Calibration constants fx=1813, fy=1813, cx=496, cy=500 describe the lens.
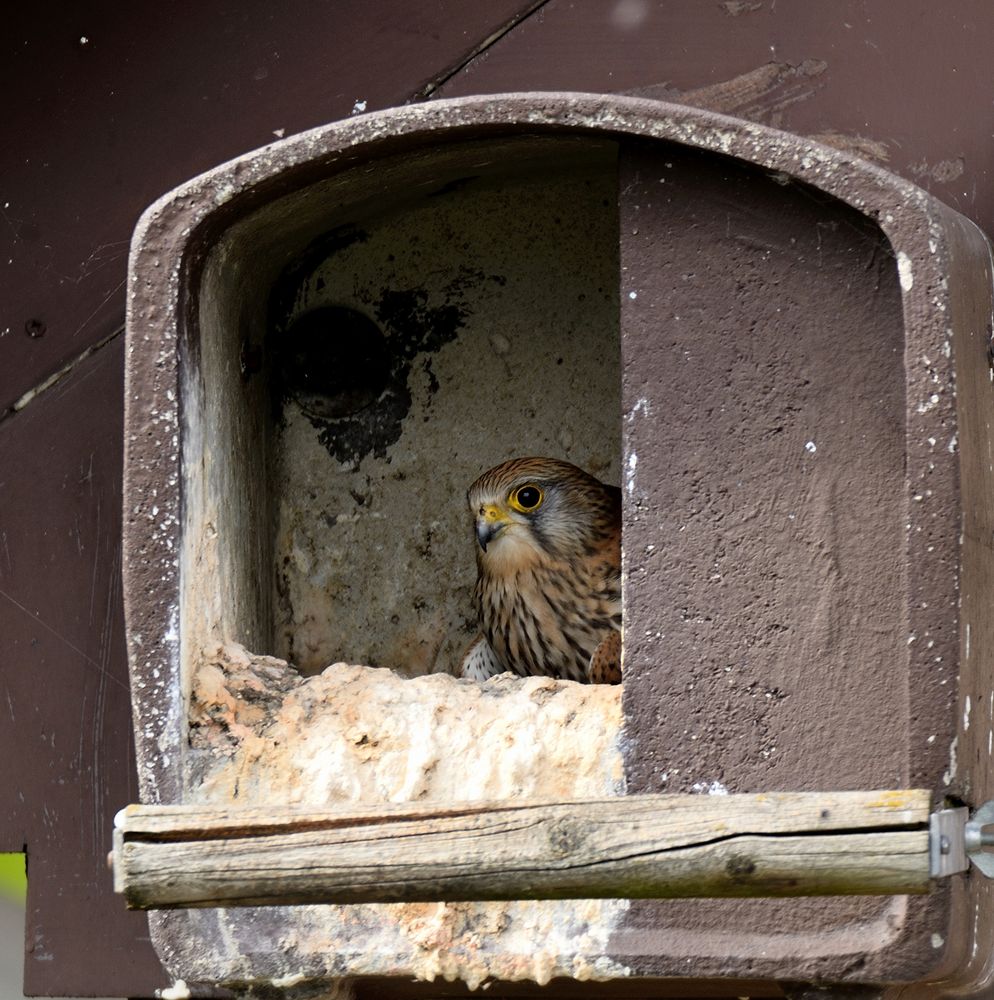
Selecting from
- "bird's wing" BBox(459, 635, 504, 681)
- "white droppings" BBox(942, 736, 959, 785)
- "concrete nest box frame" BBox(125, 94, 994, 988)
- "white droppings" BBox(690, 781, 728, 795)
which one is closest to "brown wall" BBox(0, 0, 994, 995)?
"concrete nest box frame" BBox(125, 94, 994, 988)

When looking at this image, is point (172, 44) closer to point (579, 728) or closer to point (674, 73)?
point (674, 73)

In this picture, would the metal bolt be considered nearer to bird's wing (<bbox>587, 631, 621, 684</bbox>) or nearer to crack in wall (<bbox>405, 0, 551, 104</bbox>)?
bird's wing (<bbox>587, 631, 621, 684</bbox>)

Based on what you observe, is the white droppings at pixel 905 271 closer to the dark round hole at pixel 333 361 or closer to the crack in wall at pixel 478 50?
the crack in wall at pixel 478 50

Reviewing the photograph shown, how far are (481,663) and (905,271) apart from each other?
57.8 inches

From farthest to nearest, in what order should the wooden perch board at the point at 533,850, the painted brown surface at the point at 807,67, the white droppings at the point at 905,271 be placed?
the painted brown surface at the point at 807,67 → the white droppings at the point at 905,271 → the wooden perch board at the point at 533,850

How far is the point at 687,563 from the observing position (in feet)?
9.06

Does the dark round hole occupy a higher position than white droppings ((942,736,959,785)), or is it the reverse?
the dark round hole

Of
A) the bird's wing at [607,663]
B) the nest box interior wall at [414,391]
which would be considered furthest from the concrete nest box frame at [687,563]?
the nest box interior wall at [414,391]

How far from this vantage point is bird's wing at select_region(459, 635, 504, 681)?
374 centimetres

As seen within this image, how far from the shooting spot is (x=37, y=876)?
144 inches

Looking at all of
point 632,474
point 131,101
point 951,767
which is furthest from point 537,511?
point 951,767

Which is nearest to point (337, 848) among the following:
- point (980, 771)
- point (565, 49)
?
point (980, 771)

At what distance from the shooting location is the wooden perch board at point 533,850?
7.48 feet

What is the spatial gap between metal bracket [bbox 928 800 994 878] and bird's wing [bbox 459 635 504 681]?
54.3 inches
